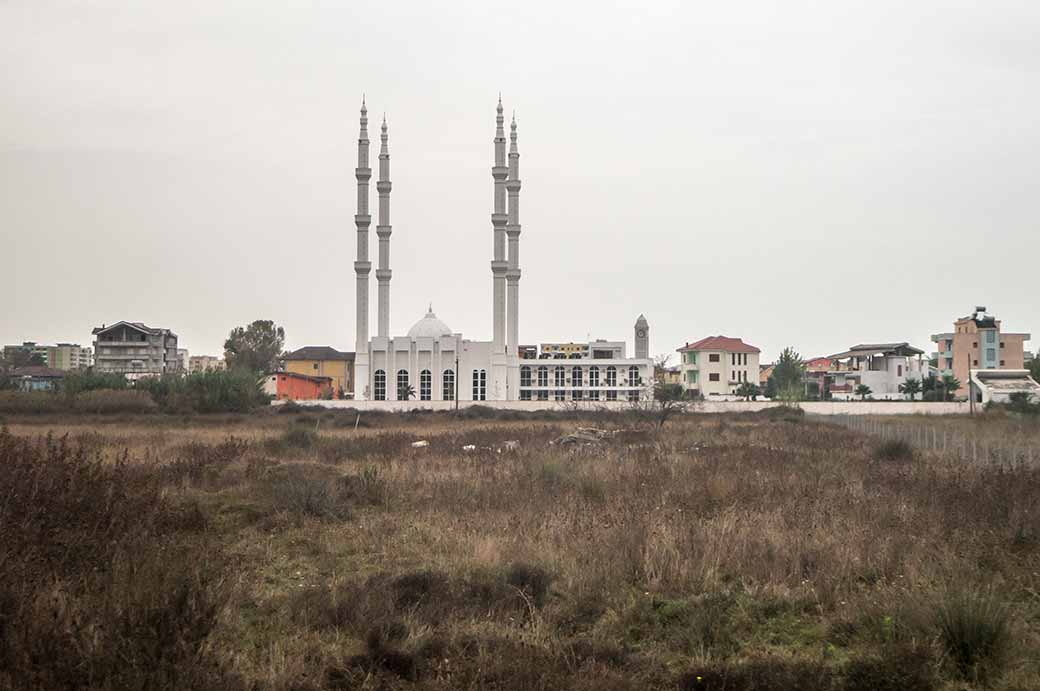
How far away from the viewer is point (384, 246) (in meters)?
81.4

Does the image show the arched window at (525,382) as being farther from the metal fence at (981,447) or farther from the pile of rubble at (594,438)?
the pile of rubble at (594,438)

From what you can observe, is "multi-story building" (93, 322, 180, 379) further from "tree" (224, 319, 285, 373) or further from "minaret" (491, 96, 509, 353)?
"minaret" (491, 96, 509, 353)

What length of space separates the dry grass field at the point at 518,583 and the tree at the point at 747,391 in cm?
7439

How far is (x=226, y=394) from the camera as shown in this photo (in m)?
57.5

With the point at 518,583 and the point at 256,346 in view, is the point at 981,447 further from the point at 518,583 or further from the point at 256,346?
the point at 256,346

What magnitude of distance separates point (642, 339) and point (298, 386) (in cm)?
3387

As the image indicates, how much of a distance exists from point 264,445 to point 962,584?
66.0 feet

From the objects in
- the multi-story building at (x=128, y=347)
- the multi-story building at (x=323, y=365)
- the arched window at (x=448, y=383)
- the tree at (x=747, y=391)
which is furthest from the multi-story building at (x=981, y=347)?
the multi-story building at (x=128, y=347)

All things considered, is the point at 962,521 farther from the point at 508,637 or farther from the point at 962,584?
the point at 508,637

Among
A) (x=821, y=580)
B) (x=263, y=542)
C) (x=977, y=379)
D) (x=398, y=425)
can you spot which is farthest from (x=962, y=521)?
(x=977, y=379)

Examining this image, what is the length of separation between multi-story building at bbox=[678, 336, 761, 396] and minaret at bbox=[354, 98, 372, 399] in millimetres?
33153

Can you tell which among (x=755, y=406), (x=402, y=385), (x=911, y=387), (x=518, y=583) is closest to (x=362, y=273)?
(x=402, y=385)

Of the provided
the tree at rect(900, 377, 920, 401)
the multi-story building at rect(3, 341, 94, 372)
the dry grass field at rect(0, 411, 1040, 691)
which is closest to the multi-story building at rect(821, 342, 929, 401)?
the tree at rect(900, 377, 920, 401)

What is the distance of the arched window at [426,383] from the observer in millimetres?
82000
